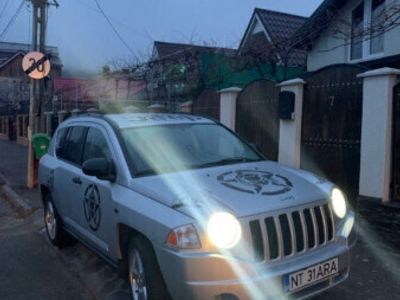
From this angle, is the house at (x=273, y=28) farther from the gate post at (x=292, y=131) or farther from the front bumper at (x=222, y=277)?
the front bumper at (x=222, y=277)

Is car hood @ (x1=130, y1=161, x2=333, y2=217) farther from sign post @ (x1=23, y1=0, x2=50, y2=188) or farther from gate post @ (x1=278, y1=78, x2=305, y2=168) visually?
sign post @ (x1=23, y1=0, x2=50, y2=188)

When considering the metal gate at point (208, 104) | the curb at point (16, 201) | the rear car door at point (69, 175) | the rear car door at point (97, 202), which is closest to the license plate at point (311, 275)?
the rear car door at point (97, 202)

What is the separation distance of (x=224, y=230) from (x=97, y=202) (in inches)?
69.2

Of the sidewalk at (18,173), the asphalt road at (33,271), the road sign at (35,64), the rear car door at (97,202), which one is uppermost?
the road sign at (35,64)

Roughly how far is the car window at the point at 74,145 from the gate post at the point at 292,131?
334cm

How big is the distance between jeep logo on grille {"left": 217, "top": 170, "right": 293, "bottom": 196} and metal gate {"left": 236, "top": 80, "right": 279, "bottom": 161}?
13.4ft

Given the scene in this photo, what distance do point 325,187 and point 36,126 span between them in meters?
9.57

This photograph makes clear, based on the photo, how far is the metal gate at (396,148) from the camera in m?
5.74

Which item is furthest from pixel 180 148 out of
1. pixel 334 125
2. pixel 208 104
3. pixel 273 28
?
pixel 273 28

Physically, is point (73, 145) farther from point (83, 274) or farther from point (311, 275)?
point (311, 275)

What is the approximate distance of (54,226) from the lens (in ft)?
20.9

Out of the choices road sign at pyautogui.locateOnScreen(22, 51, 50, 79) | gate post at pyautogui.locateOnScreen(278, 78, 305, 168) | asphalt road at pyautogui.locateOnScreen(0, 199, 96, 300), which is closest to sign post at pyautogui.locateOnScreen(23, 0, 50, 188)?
road sign at pyautogui.locateOnScreen(22, 51, 50, 79)

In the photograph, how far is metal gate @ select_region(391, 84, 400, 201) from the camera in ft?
18.8

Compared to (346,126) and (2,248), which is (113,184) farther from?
(346,126)
